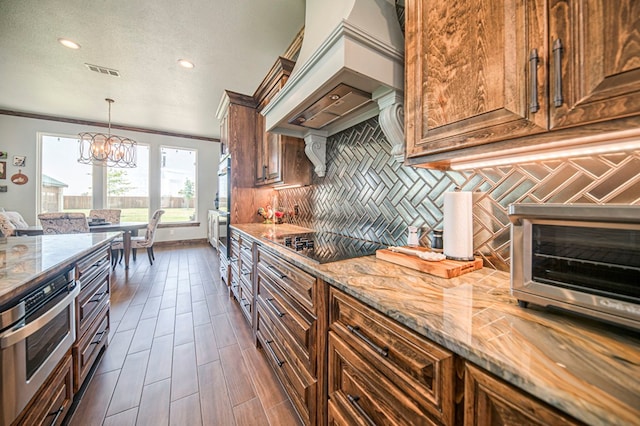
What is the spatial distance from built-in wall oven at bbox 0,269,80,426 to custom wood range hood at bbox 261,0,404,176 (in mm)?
1620

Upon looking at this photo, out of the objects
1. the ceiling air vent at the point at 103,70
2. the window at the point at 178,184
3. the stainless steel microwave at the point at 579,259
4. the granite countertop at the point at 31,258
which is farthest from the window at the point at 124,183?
the stainless steel microwave at the point at 579,259

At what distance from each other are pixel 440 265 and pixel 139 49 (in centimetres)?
388

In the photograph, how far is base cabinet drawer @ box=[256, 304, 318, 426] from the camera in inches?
45.0

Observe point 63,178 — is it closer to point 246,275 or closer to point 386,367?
point 246,275

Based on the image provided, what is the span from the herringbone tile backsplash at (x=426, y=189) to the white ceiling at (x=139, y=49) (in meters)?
1.56

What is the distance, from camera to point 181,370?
1705mm

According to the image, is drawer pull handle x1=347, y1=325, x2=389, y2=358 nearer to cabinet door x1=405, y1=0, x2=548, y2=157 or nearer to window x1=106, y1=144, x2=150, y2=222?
cabinet door x1=405, y1=0, x2=548, y2=157

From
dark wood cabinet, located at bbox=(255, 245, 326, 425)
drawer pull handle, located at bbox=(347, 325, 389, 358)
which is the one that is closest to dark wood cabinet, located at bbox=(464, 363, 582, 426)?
drawer pull handle, located at bbox=(347, 325, 389, 358)

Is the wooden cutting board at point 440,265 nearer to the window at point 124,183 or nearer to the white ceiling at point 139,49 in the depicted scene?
the white ceiling at point 139,49

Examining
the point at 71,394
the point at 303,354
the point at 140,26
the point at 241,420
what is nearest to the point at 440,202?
the point at 303,354

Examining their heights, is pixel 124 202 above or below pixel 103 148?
below

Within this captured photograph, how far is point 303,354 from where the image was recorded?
1223mm

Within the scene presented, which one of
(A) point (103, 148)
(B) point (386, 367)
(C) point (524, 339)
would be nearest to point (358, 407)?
(B) point (386, 367)

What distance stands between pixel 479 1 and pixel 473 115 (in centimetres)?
41
